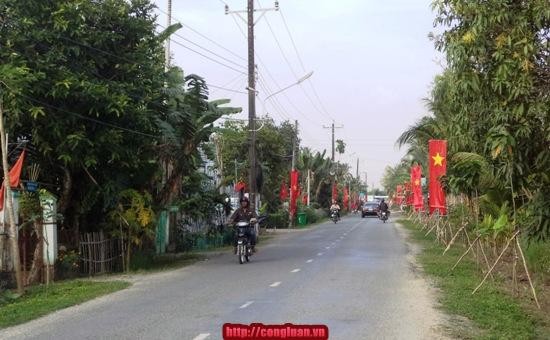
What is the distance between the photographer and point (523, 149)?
7.35 metres

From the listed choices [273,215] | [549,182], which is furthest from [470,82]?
[273,215]

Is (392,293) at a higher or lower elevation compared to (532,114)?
lower

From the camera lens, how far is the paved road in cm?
835

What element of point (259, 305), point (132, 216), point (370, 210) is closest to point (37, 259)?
point (132, 216)

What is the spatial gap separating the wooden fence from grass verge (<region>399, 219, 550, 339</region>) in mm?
8172

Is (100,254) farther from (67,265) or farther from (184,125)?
(184,125)

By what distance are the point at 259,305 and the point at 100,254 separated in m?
7.76

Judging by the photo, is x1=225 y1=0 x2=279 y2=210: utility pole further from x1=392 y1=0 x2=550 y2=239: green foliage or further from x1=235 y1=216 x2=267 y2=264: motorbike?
x1=392 y1=0 x2=550 y2=239: green foliage

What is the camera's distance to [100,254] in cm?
1655

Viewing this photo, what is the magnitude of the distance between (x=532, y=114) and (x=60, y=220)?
11.9 meters

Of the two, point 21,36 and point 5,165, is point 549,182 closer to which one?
point 5,165

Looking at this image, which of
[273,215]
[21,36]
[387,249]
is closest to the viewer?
[21,36]

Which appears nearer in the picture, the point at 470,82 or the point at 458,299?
the point at 470,82

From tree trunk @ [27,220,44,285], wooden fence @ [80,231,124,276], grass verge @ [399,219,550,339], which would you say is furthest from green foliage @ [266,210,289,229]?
tree trunk @ [27,220,44,285]
